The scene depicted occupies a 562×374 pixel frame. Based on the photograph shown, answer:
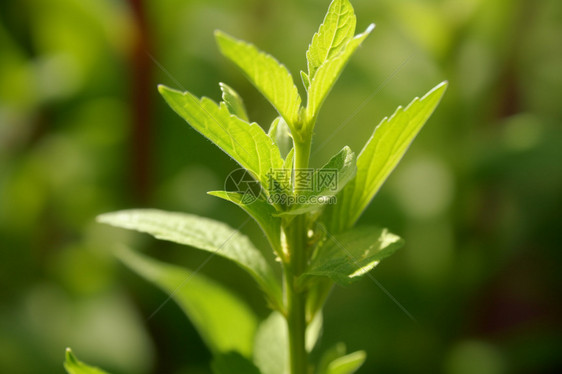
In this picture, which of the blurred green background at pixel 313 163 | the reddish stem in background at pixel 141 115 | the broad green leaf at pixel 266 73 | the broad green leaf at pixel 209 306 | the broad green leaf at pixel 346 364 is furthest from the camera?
the reddish stem in background at pixel 141 115

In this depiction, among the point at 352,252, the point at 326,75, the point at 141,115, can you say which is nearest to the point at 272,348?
the point at 352,252

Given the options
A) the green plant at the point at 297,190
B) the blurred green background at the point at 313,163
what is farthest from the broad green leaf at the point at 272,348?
the blurred green background at the point at 313,163

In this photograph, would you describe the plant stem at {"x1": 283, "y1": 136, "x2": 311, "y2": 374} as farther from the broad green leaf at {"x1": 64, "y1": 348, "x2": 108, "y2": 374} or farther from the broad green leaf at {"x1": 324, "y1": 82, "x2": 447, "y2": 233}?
the broad green leaf at {"x1": 64, "y1": 348, "x2": 108, "y2": 374}

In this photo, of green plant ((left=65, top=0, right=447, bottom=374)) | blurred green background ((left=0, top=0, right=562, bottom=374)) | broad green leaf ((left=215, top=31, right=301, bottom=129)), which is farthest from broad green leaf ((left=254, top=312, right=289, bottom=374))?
blurred green background ((left=0, top=0, right=562, bottom=374))

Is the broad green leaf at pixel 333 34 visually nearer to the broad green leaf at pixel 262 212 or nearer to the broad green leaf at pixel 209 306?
the broad green leaf at pixel 262 212

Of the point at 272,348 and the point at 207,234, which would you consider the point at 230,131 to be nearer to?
the point at 207,234

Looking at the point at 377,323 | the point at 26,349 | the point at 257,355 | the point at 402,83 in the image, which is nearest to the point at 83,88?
the point at 26,349
